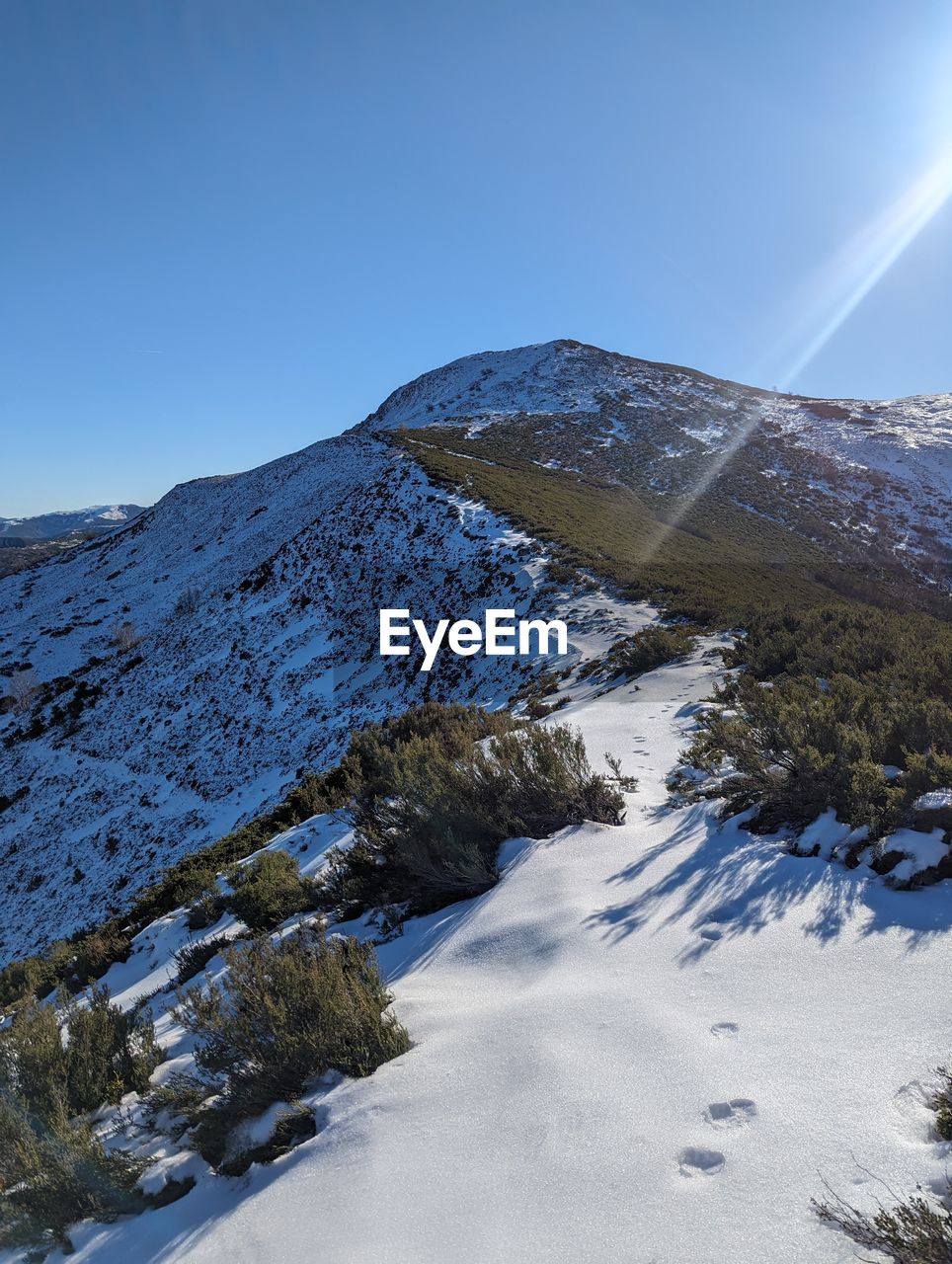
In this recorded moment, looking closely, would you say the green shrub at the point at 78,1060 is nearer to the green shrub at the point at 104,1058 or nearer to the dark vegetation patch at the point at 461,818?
the green shrub at the point at 104,1058

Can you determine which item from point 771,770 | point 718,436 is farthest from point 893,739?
point 718,436

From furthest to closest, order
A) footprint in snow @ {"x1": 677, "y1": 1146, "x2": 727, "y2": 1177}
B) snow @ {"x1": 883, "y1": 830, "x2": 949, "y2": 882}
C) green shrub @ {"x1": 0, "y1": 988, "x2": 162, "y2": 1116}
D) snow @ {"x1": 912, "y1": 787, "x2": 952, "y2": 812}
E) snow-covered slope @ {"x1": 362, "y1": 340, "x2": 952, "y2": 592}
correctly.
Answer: snow-covered slope @ {"x1": 362, "y1": 340, "x2": 952, "y2": 592}
snow @ {"x1": 912, "y1": 787, "x2": 952, "y2": 812}
snow @ {"x1": 883, "y1": 830, "x2": 949, "y2": 882}
green shrub @ {"x1": 0, "y1": 988, "x2": 162, "y2": 1116}
footprint in snow @ {"x1": 677, "y1": 1146, "x2": 727, "y2": 1177}

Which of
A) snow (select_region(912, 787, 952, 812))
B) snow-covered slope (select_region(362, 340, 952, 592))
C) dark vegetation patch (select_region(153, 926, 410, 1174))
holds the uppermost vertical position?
snow-covered slope (select_region(362, 340, 952, 592))

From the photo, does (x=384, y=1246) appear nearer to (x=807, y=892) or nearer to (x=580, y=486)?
(x=807, y=892)

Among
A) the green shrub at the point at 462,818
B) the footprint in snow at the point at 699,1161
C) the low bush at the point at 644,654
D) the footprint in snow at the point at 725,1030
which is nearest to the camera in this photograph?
the footprint in snow at the point at 699,1161

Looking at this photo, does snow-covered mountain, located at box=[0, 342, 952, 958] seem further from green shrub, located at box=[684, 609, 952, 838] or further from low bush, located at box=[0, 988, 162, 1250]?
low bush, located at box=[0, 988, 162, 1250]

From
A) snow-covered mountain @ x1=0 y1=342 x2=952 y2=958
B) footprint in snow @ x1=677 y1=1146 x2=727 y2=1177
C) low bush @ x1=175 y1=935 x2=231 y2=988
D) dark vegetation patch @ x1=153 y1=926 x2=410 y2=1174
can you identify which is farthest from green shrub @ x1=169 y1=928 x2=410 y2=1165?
snow-covered mountain @ x1=0 y1=342 x2=952 y2=958

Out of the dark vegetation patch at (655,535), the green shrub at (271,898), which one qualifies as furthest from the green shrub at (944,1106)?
the dark vegetation patch at (655,535)
